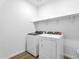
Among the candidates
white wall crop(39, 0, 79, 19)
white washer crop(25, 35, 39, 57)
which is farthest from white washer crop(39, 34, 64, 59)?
white wall crop(39, 0, 79, 19)

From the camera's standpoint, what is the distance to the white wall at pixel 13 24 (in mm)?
1858

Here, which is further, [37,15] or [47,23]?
[37,15]

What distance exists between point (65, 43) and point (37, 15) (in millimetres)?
2064

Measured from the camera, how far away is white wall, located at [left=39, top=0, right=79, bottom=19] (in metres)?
1.87

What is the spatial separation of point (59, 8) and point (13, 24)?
76.7 inches

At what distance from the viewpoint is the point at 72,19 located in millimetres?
1882

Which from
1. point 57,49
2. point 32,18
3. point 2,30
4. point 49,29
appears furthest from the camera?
point 32,18

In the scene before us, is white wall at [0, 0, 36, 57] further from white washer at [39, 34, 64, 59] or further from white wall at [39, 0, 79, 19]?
white washer at [39, 34, 64, 59]

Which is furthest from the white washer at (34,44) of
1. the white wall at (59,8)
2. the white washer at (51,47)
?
the white wall at (59,8)

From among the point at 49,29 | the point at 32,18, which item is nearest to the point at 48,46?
the point at 49,29

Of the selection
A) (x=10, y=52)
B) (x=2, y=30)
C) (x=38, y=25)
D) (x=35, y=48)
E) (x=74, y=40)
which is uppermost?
(x=38, y=25)

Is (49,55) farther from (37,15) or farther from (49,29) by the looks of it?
(37,15)

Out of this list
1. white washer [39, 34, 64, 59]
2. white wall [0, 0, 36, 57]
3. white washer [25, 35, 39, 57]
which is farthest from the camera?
white washer [25, 35, 39, 57]

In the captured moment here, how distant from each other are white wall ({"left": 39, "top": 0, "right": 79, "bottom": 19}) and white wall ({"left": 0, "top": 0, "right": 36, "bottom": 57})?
796 mm
